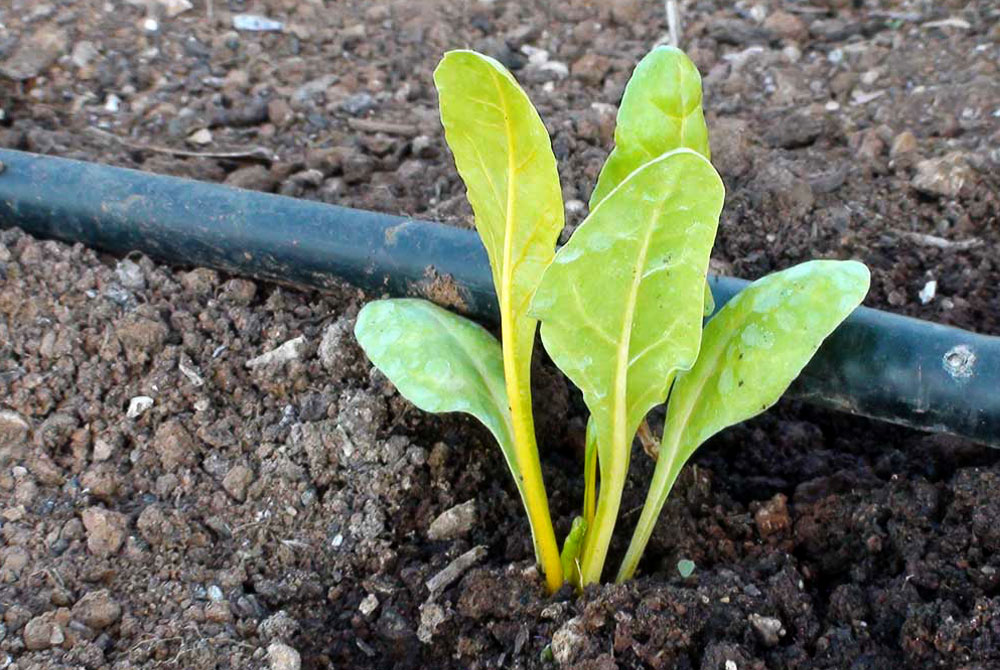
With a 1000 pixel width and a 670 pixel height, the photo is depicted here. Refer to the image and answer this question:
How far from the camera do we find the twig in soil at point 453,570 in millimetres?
1443

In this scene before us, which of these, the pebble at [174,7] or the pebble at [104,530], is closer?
the pebble at [104,530]

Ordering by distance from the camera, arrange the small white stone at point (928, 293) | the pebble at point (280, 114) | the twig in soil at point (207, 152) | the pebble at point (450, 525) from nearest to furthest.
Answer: the pebble at point (450, 525) < the small white stone at point (928, 293) < the twig in soil at point (207, 152) < the pebble at point (280, 114)

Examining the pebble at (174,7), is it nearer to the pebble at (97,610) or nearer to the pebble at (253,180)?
the pebble at (253,180)

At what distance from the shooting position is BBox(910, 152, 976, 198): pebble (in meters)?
2.02

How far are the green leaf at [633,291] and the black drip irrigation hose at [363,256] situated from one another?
40cm

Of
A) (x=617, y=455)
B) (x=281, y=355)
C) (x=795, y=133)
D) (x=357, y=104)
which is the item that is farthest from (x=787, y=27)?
(x=617, y=455)

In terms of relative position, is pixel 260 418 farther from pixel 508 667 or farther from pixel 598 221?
pixel 598 221

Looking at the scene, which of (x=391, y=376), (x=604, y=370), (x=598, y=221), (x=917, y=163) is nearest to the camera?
(x=598, y=221)

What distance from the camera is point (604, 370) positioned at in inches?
48.0

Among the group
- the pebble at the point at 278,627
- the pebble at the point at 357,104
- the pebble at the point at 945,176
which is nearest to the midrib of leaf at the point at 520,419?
the pebble at the point at 278,627

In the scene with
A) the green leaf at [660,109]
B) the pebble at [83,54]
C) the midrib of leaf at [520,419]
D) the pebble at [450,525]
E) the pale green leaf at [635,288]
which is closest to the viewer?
the pale green leaf at [635,288]

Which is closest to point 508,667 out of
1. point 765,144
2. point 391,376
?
point 391,376

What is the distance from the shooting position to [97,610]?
1.39 meters

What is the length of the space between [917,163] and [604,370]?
119cm
